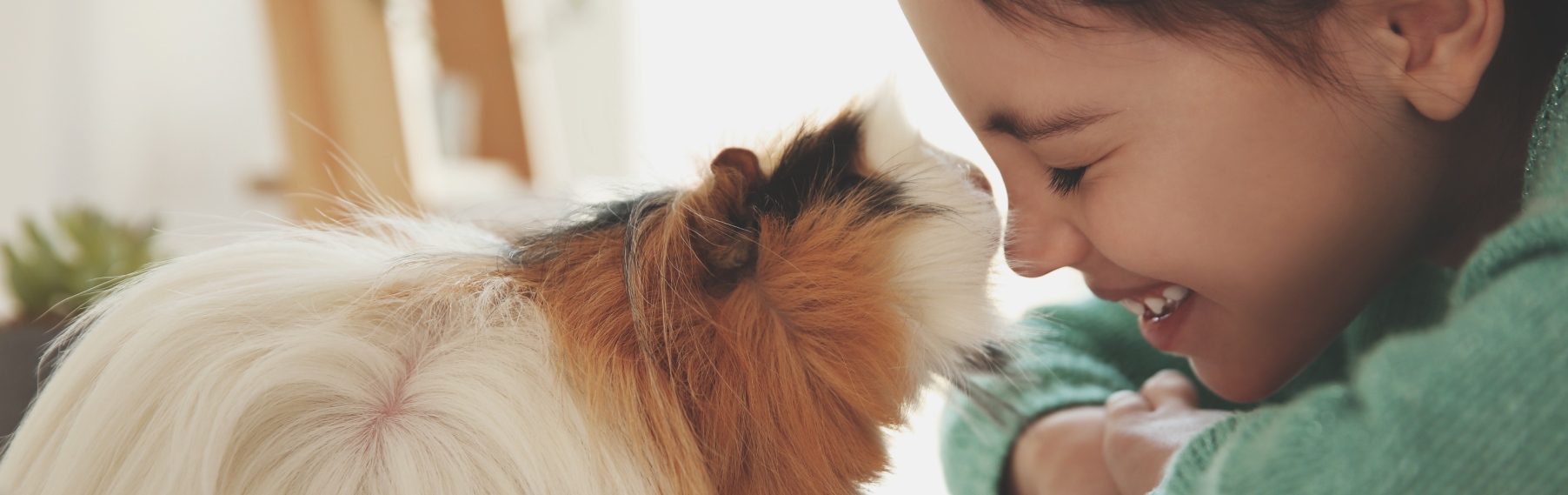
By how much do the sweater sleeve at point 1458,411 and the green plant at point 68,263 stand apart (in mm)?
705

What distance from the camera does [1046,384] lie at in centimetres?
70

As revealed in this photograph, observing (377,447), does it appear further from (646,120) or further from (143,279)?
(646,120)

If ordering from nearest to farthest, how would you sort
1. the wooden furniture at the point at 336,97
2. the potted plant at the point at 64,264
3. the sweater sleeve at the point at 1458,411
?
the sweater sleeve at the point at 1458,411 → the potted plant at the point at 64,264 → the wooden furniture at the point at 336,97

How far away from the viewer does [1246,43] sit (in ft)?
1.52

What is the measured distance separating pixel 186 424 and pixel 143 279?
10 cm

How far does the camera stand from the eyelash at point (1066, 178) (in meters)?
0.51

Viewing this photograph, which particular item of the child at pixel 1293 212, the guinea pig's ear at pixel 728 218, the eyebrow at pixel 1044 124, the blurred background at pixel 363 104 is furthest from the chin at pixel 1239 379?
the guinea pig's ear at pixel 728 218

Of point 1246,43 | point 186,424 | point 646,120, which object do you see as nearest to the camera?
point 186,424

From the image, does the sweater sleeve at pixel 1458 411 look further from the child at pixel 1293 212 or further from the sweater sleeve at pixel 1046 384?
the sweater sleeve at pixel 1046 384

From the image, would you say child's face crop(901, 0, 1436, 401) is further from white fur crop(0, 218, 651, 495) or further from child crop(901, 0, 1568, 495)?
white fur crop(0, 218, 651, 495)

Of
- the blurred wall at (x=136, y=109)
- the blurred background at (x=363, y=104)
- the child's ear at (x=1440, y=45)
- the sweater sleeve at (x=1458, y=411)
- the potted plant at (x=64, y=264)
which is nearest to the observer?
the sweater sleeve at (x=1458, y=411)

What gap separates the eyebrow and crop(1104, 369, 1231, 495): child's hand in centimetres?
17

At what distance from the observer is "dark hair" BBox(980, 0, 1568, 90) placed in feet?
1.49

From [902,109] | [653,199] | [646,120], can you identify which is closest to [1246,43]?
[902,109]
